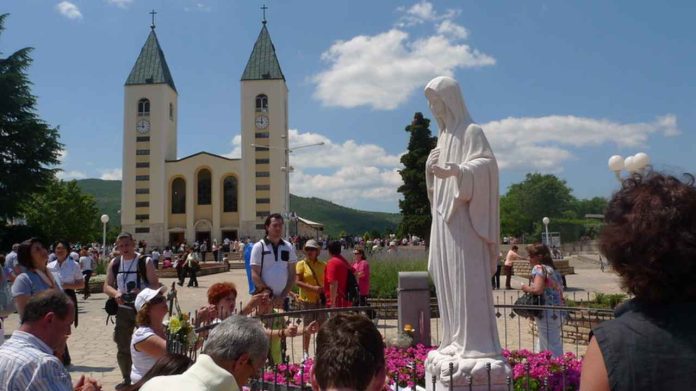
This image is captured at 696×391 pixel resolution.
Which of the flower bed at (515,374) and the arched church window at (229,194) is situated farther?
the arched church window at (229,194)

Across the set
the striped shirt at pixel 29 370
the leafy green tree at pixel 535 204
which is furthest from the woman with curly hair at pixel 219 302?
the leafy green tree at pixel 535 204

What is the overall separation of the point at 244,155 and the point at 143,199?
1205 centimetres

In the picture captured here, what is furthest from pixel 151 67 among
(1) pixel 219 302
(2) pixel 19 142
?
(1) pixel 219 302

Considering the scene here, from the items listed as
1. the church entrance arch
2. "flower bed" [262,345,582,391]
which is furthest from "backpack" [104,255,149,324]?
the church entrance arch

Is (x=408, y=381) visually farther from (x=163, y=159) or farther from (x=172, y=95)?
(x=172, y=95)

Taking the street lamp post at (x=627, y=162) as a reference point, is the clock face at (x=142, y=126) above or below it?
above

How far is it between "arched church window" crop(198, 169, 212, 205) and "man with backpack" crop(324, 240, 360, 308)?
5773 cm

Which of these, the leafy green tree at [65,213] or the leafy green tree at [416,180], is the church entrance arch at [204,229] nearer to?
the leafy green tree at [65,213]

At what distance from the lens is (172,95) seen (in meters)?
67.2

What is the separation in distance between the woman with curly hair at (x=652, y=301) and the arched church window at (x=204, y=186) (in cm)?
6477

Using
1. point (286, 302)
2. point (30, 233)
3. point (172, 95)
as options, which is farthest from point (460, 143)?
point (172, 95)

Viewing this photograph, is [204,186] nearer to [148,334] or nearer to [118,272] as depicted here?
[118,272]

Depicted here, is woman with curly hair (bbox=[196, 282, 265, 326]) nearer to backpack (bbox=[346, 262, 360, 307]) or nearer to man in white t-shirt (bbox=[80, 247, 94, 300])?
backpack (bbox=[346, 262, 360, 307])

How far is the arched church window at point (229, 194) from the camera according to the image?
64000 mm
